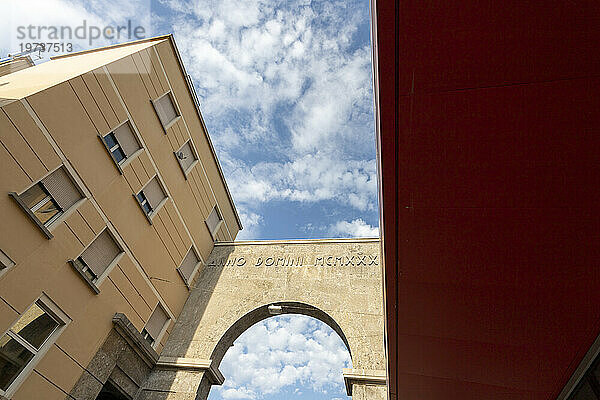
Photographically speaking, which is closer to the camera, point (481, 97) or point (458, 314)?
point (481, 97)

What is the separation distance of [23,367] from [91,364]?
5.42 feet

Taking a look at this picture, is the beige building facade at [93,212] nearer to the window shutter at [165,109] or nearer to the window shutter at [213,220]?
the window shutter at [165,109]

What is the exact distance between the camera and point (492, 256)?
266cm

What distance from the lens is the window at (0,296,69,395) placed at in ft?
20.7

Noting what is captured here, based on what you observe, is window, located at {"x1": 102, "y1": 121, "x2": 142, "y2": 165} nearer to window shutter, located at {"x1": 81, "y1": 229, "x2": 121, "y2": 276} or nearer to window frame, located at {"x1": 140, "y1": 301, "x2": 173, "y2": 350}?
window shutter, located at {"x1": 81, "y1": 229, "x2": 121, "y2": 276}

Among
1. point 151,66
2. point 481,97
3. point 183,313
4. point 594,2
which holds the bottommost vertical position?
point 594,2

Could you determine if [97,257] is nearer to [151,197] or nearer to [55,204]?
[55,204]

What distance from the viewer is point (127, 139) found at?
30.9 ft

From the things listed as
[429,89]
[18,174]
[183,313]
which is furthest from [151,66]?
[429,89]

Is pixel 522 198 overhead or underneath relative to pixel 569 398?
overhead

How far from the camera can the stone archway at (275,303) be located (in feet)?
30.8

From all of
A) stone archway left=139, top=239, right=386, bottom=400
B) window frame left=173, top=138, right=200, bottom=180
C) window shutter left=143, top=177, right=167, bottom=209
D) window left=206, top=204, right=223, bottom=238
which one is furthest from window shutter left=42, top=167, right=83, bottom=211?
window left=206, top=204, right=223, bottom=238

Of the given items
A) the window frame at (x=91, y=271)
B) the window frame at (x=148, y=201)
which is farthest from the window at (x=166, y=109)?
the window frame at (x=91, y=271)

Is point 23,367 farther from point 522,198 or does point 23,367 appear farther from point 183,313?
point 522,198
